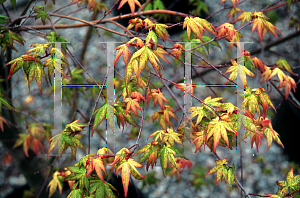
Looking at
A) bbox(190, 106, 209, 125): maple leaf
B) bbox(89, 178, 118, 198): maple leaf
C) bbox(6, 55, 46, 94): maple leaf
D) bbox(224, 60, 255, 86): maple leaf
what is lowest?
bbox(89, 178, 118, 198): maple leaf

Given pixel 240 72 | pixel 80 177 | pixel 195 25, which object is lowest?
pixel 80 177

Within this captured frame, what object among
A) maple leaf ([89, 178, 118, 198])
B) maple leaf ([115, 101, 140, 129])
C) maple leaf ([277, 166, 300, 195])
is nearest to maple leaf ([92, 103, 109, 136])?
maple leaf ([115, 101, 140, 129])

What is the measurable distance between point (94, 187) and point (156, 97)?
1.13 feet

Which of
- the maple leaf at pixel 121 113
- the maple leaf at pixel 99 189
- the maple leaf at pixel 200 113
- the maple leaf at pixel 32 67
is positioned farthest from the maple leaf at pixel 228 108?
the maple leaf at pixel 32 67

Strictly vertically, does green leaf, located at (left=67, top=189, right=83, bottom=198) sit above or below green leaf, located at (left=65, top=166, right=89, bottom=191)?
below

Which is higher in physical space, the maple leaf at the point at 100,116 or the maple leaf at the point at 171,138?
the maple leaf at the point at 100,116

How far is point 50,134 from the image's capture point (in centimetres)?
117

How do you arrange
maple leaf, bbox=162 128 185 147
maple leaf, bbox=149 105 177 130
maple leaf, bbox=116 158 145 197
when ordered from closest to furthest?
maple leaf, bbox=116 158 145 197 → maple leaf, bbox=162 128 185 147 → maple leaf, bbox=149 105 177 130

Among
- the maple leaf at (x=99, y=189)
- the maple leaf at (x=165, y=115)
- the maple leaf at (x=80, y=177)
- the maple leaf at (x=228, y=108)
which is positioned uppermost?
the maple leaf at (x=228, y=108)

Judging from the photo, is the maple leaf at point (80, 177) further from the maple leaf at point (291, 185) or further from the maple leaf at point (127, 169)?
the maple leaf at point (291, 185)

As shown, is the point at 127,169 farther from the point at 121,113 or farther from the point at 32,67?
the point at 32,67

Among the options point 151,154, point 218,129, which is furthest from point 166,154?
point 218,129

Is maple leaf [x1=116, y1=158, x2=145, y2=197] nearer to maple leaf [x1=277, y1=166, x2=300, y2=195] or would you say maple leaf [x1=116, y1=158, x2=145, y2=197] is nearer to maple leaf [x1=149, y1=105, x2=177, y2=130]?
maple leaf [x1=149, y1=105, x2=177, y2=130]

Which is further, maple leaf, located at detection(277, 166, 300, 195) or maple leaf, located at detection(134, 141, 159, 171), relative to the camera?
maple leaf, located at detection(277, 166, 300, 195)
